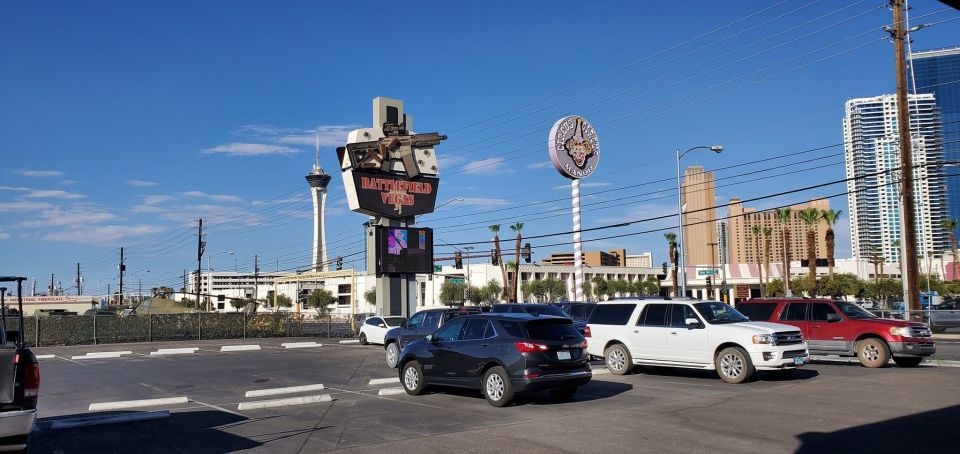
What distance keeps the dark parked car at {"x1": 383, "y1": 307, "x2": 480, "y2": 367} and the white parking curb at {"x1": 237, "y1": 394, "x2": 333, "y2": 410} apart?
7.66 metres

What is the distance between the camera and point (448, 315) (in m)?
22.8

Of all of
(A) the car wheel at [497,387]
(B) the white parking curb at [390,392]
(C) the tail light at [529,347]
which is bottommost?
(B) the white parking curb at [390,392]

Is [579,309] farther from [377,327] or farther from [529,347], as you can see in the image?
[529,347]

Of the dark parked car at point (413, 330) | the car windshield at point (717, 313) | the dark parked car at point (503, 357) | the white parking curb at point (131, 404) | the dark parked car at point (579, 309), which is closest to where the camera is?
the dark parked car at point (503, 357)

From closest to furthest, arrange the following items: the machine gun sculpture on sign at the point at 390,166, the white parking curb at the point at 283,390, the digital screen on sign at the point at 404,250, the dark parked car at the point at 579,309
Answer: the white parking curb at the point at 283,390 < the dark parked car at the point at 579,309 < the machine gun sculpture on sign at the point at 390,166 < the digital screen on sign at the point at 404,250

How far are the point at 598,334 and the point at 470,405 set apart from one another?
643 cm

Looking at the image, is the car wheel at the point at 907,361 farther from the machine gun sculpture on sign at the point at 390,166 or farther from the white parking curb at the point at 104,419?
the machine gun sculpture on sign at the point at 390,166

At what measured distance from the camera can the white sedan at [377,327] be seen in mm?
33691

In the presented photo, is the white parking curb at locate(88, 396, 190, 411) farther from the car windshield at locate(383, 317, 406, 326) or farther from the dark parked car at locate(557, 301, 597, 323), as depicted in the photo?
the car windshield at locate(383, 317, 406, 326)

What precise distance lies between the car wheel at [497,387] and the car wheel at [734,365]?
19.5 feet

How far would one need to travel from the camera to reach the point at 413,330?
2264cm

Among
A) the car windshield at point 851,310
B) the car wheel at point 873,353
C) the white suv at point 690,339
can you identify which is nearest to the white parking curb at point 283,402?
the white suv at point 690,339

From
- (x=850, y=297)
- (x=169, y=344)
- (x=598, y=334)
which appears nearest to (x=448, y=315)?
(x=598, y=334)

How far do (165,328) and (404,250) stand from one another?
1421cm
